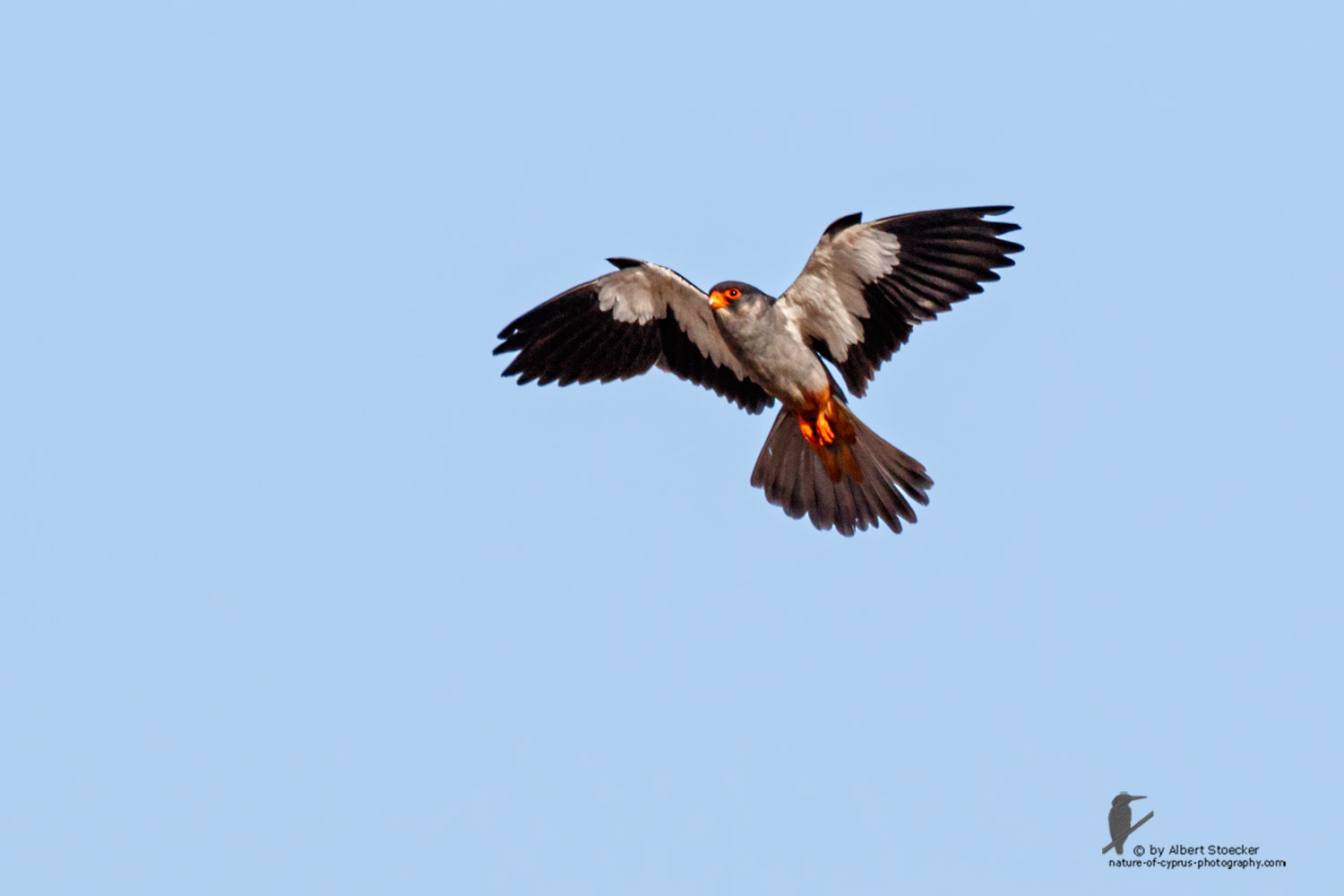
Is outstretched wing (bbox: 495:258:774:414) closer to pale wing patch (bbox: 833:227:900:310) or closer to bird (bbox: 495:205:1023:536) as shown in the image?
bird (bbox: 495:205:1023:536)

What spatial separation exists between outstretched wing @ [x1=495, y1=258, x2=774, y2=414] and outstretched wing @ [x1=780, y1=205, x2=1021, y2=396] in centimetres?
111

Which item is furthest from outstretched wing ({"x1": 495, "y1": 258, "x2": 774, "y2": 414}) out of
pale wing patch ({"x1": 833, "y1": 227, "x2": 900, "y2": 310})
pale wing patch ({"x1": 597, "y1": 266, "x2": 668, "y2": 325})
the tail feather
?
pale wing patch ({"x1": 833, "y1": 227, "x2": 900, "y2": 310})

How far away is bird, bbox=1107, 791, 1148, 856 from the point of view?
1359 cm

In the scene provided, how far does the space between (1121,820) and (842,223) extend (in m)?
6.35

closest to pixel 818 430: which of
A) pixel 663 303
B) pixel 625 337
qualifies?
pixel 663 303

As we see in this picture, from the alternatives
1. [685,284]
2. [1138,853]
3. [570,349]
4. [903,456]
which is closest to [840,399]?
[903,456]

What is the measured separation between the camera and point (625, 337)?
13891 mm

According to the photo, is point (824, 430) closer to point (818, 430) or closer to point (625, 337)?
point (818, 430)

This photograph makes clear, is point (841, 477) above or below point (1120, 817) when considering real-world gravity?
above

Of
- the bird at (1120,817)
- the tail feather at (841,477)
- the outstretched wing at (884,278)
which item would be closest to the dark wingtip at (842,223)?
the outstretched wing at (884,278)

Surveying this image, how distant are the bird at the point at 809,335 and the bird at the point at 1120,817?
3.41 meters

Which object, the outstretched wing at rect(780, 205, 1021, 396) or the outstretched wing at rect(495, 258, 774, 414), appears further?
the outstretched wing at rect(495, 258, 774, 414)

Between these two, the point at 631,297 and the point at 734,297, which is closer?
the point at 734,297

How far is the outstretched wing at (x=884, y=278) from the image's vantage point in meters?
12.1
